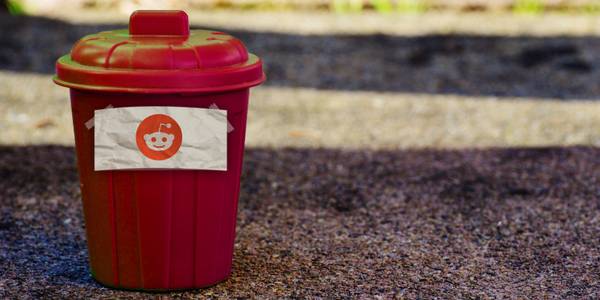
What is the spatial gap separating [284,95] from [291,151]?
1338 mm

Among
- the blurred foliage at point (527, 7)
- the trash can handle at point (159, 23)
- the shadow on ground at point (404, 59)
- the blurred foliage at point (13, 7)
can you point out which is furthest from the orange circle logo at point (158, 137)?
the blurred foliage at point (527, 7)

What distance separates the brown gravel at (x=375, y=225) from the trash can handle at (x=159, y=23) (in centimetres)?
89

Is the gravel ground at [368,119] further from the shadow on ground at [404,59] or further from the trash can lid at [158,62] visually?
the trash can lid at [158,62]

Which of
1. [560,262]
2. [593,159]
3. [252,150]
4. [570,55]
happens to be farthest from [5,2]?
[560,262]

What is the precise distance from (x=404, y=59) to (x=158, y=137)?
4742 millimetres

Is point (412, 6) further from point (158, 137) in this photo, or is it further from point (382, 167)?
point (158, 137)

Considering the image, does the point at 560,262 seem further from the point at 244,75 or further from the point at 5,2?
the point at 5,2

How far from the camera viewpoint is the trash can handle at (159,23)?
3.00 metres

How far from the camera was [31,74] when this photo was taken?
6.78m

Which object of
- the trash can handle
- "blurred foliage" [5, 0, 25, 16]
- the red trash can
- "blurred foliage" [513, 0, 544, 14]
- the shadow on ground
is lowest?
"blurred foliage" [5, 0, 25, 16]

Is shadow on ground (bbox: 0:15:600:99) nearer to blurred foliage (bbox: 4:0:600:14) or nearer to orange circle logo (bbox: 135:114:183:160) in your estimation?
blurred foliage (bbox: 4:0:600:14)

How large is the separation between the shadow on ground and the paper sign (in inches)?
150

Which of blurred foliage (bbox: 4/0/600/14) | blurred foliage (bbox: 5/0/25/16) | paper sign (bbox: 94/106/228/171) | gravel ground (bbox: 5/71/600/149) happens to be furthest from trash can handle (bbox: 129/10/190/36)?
blurred foliage (bbox: 5/0/25/16)

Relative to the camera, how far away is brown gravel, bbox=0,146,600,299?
3.20 meters
